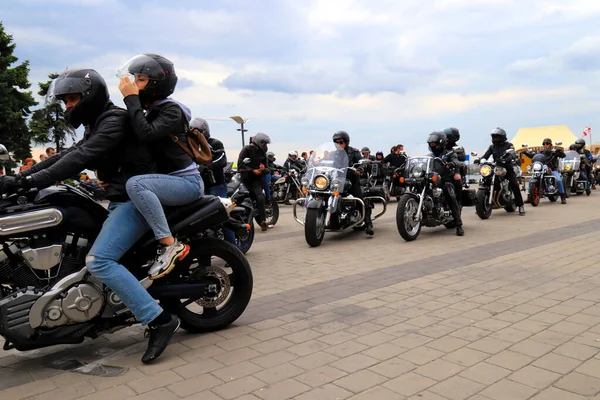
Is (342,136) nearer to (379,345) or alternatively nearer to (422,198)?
(422,198)

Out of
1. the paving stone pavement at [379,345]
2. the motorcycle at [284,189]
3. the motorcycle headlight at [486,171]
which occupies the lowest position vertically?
the paving stone pavement at [379,345]

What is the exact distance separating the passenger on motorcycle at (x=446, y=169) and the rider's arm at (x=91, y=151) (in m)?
6.92

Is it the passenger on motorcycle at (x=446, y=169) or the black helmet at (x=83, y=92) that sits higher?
the black helmet at (x=83, y=92)

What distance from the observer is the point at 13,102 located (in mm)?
33375

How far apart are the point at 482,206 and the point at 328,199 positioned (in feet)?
14.5

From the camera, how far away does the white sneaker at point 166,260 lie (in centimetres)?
355

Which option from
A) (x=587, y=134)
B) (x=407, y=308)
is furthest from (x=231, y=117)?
(x=587, y=134)

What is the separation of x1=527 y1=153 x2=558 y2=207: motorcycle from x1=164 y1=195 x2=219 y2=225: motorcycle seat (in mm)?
12715

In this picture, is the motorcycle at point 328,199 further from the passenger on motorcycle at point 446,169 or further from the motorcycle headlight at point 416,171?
the passenger on motorcycle at point 446,169

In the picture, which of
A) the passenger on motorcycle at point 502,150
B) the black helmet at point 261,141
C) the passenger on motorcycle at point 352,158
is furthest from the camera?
the passenger on motorcycle at point 502,150

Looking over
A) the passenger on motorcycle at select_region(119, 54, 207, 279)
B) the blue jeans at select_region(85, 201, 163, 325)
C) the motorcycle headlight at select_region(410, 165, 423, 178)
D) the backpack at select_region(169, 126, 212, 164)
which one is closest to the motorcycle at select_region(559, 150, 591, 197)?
the motorcycle headlight at select_region(410, 165, 423, 178)

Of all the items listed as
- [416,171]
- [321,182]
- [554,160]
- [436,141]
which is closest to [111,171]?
[321,182]

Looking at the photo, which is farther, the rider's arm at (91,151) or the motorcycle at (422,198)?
the motorcycle at (422,198)

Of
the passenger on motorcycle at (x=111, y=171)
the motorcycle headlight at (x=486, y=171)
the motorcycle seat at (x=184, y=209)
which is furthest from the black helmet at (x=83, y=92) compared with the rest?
the motorcycle headlight at (x=486, y=171)
